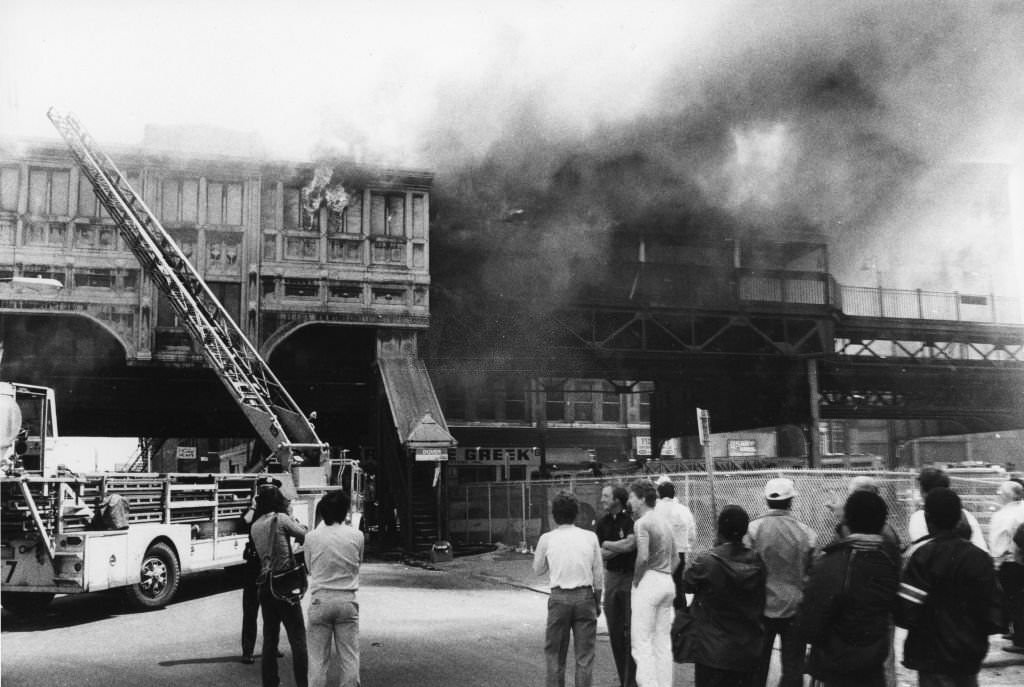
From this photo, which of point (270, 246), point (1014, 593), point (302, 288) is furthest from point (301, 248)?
point (1014, 593)

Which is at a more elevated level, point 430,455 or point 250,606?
point 430,455

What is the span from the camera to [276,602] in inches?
255

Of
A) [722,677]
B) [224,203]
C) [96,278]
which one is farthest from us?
[224,203]

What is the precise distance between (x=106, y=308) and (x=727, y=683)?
1797cm

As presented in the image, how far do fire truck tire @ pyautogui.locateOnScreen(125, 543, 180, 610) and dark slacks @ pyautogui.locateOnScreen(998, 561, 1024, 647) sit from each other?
937 cm

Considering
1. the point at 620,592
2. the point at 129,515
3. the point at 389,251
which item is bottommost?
the point at 620,592

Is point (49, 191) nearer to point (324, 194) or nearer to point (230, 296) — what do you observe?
point (230, 296)

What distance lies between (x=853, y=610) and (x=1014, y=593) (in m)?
5.31

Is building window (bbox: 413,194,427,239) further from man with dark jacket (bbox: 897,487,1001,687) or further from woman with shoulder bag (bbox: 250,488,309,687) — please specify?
man with dark jacket (bbox: 897,487,1001,687)

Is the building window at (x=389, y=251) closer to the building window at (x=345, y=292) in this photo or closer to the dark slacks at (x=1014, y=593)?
the building window at (x=345, y=292)

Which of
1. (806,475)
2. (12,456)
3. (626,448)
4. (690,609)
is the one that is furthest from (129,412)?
(626,448)

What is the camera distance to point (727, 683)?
471cm

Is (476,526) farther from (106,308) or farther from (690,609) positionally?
(690,609)

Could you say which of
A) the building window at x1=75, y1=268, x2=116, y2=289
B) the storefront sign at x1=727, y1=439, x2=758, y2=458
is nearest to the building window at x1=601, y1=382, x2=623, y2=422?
the storefront sign at x1=727, y1=439, x2=758, y2=458
